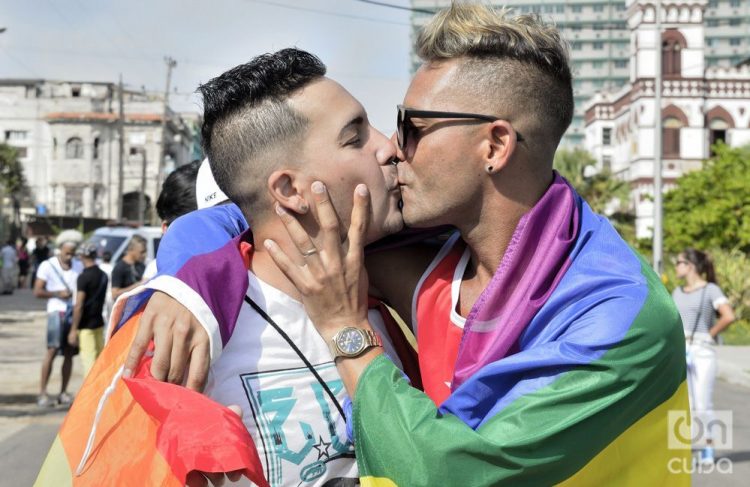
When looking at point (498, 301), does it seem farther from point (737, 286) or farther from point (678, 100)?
point (678, 100)

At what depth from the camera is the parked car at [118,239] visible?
1797 cm

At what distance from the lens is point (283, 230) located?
8.25ft

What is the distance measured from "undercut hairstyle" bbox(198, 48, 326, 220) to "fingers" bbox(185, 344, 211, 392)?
17.5 inches

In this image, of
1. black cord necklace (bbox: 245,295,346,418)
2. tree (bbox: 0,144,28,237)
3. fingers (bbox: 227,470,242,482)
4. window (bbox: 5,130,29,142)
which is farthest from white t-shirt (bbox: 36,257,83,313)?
window (bbox: 5,130,29,142)

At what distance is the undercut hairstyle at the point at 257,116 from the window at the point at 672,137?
206 feet

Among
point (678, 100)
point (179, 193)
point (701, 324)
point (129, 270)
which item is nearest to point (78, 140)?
point (678, 100)

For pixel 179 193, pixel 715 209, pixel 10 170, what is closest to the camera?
pixel 179 193

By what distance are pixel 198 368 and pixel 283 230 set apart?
44 cm

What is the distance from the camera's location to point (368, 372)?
6.93 feet

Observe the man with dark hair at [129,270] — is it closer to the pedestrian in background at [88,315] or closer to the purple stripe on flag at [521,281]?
the pedestrian in background at [88,315]

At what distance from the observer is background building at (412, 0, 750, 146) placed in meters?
153

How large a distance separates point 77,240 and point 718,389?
382 inches

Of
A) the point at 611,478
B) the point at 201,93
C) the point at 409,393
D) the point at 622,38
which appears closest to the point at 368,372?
the point at 409,393
